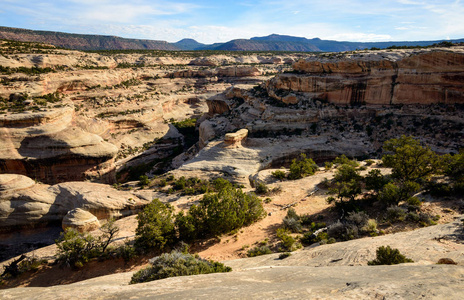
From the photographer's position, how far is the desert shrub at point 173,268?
34.8ft

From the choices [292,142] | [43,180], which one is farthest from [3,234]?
[292,142]

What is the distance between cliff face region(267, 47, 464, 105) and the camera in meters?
33.8

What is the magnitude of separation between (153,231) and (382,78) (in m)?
38.2

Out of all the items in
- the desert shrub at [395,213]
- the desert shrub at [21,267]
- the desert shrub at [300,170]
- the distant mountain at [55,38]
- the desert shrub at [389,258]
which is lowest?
the desert shrub at [21,267]

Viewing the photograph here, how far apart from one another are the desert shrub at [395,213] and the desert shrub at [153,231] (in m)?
14.1

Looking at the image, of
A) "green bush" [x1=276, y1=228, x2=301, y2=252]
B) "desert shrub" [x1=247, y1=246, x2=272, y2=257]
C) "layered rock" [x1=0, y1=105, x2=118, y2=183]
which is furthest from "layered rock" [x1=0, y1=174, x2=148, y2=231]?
"green bush" [x1=276, y1=228, x2=301, y2=252]

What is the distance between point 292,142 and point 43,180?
3146 cm

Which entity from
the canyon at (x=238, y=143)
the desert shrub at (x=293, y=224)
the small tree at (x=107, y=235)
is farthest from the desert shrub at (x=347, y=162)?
the small tree at (x=107, y=235)

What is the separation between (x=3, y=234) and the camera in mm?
19781

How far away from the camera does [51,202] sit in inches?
835

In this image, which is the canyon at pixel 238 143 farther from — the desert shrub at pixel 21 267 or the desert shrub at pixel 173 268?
the desert shrub at pixel 21 267

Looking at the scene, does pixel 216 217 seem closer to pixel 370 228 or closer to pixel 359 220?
pixel 359 220

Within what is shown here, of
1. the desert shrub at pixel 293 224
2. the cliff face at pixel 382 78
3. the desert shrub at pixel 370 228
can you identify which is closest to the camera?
the desert shrub at pixel 370 228

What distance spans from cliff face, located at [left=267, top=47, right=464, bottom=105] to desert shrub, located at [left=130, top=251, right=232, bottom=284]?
3562 cm
